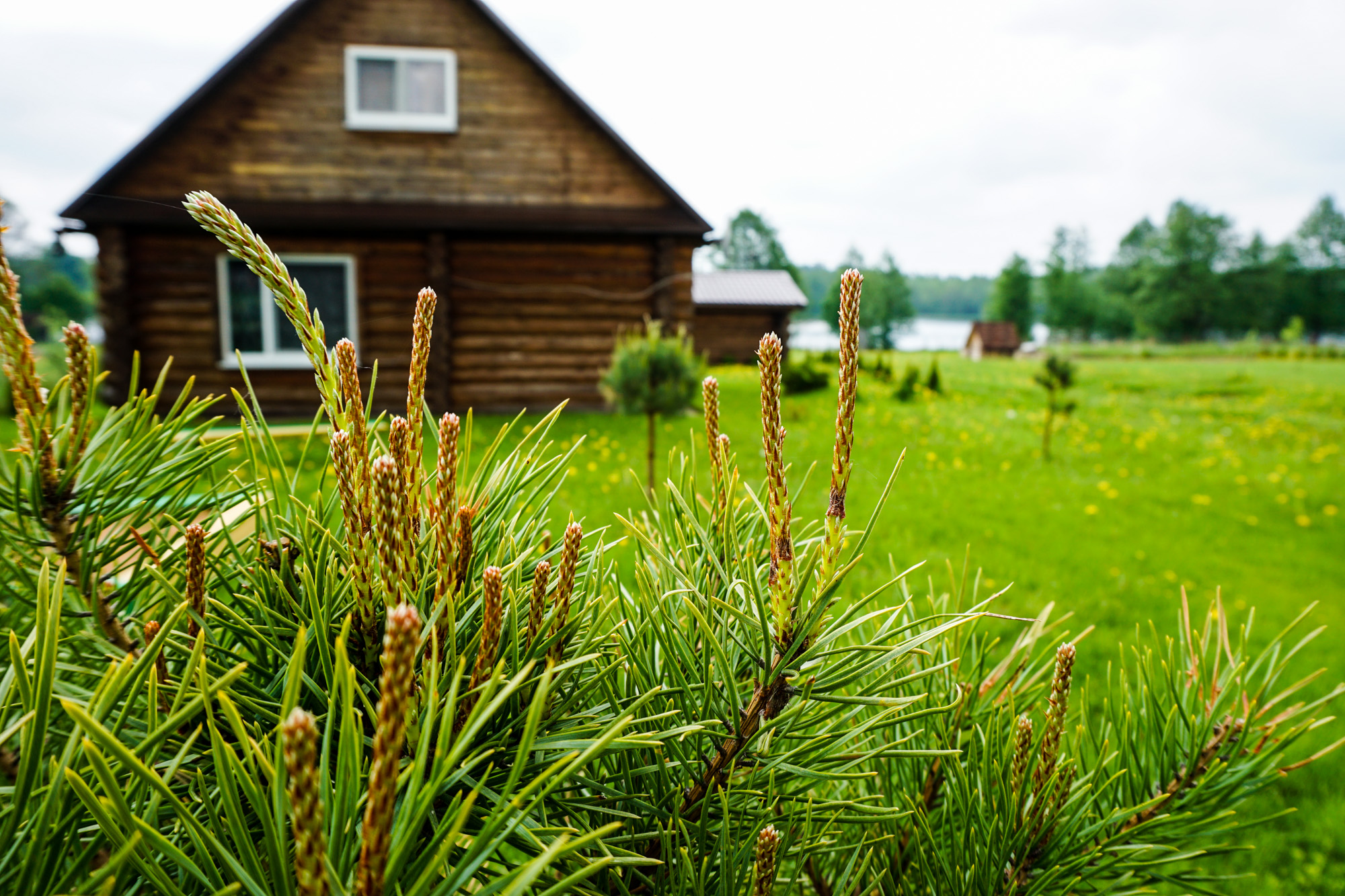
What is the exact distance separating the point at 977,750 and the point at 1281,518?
345 inches

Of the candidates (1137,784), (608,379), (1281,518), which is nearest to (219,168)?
(608,379)

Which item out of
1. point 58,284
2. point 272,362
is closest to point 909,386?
point 272,362

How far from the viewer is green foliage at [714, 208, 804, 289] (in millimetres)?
34875

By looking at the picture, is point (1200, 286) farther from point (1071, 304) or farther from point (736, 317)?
point (736, 317)

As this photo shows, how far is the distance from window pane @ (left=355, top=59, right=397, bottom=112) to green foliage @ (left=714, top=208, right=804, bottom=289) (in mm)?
25785

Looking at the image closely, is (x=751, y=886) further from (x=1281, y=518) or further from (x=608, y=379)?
(x=1281, y=518)

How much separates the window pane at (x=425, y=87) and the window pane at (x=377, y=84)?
183mm

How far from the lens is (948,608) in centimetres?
91

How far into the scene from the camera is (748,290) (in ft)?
69.4

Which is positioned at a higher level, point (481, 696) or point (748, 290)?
point (748, 290)

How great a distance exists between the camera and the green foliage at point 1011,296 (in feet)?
145

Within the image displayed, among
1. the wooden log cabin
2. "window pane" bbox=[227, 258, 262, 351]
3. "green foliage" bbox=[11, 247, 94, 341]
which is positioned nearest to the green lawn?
the wooden log cabin

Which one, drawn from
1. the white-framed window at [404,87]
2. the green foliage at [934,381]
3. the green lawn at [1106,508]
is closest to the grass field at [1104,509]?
the green lawn at [1106,508]

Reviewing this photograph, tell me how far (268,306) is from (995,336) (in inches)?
1165
